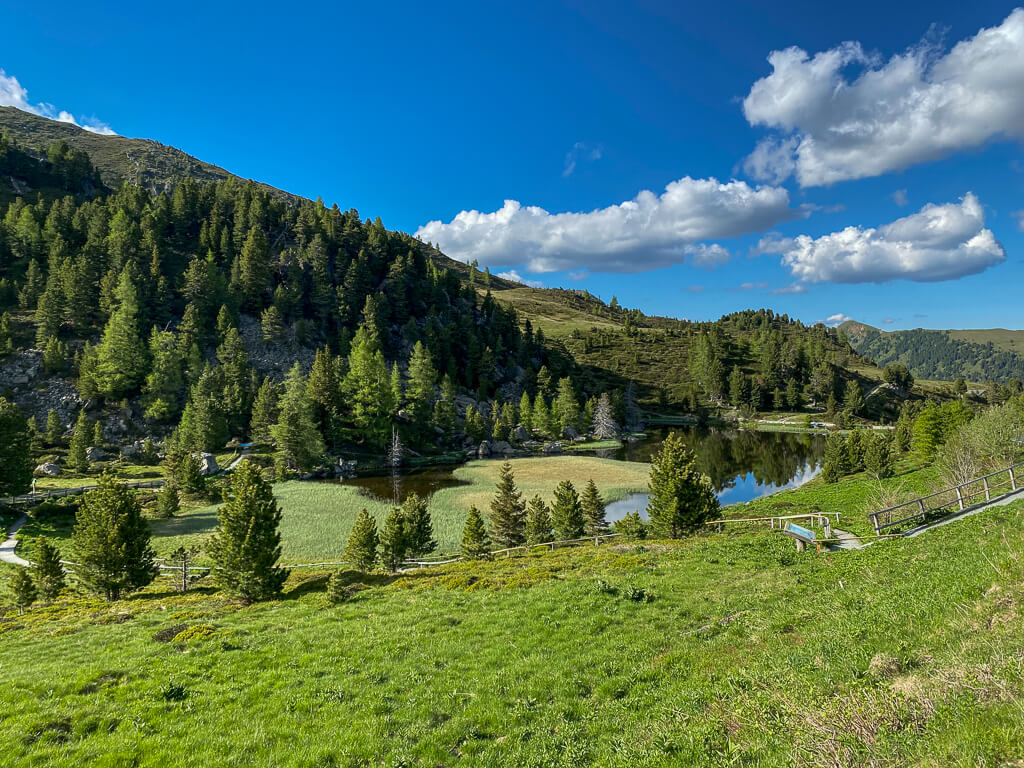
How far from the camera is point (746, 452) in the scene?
103688 millimetres

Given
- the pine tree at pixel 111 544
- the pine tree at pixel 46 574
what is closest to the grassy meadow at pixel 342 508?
the pine tree at pixel 46 574

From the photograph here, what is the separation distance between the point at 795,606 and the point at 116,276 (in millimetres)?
145419

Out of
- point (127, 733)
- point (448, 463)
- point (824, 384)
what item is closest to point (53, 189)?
point (448, 463)

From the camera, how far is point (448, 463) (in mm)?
93938

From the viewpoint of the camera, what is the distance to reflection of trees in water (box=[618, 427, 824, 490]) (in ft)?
266

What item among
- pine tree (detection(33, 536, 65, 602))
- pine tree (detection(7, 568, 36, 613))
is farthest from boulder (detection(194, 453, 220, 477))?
pine tree (detection(7, 568, 36, 613))

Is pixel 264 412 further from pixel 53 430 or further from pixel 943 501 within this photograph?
pixel 943 501

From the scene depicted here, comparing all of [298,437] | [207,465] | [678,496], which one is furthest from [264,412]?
[678,496]

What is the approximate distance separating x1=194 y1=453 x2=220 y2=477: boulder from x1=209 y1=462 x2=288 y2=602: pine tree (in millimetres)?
55686

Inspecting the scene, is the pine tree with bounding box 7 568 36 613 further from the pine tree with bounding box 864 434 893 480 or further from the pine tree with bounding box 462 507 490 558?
the pine tree with bounding box 864 434 893 480

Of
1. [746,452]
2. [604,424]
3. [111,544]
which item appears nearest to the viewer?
[111,544]

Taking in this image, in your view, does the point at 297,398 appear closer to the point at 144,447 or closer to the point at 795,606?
the point at 144,447

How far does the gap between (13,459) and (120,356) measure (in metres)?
47.5

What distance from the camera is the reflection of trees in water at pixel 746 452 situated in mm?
81188
